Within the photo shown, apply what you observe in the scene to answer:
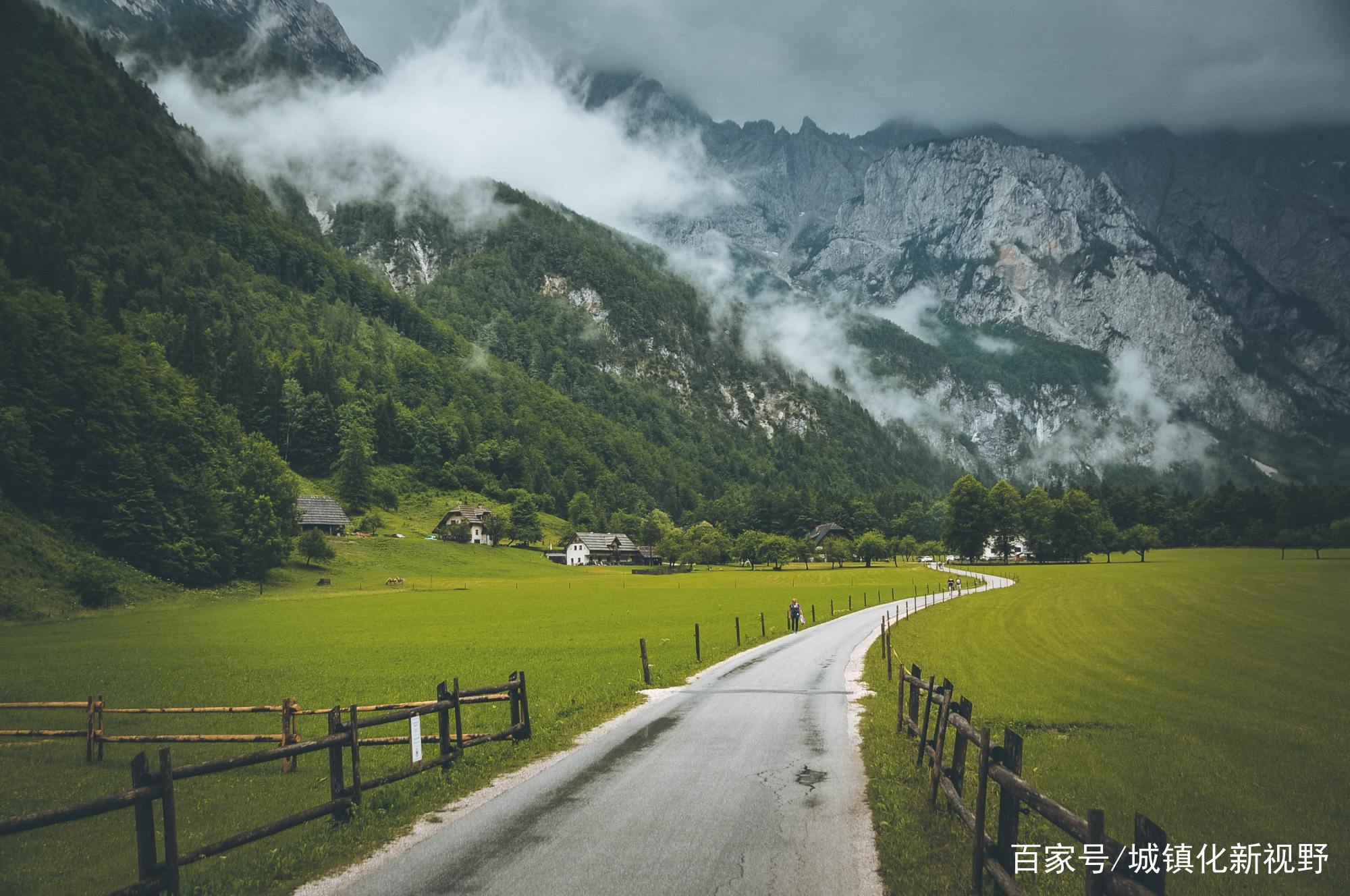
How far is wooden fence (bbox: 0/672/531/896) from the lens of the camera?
330 inches

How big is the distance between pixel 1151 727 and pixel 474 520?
14695 cm

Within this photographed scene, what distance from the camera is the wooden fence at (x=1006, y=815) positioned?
219 inches

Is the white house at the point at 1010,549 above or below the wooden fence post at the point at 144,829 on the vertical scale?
below

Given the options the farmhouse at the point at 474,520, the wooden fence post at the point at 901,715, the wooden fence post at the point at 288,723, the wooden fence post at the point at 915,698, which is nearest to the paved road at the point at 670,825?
the wooden fence post at the point at 901,715

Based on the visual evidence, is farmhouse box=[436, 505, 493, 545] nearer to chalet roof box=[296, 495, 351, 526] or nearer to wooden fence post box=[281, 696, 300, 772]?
chalet roof box=[296, 495, 351, 526]

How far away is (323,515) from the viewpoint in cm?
12888

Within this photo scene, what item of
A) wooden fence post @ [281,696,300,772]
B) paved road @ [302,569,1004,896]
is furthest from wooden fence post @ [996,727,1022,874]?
wooden fence post @ [281,696,300,772]

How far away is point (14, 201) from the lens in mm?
176875

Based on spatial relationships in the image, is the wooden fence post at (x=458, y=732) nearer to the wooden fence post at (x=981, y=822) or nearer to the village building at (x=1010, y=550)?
the wooden fence post at (x=981, y=822)

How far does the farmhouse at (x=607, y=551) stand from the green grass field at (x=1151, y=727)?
4921 inches

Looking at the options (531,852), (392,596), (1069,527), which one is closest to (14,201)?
(392,596)

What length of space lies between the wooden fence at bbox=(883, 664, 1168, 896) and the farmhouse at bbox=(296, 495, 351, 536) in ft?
427

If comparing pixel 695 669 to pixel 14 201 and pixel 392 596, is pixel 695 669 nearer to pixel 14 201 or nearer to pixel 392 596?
pixel 392 596

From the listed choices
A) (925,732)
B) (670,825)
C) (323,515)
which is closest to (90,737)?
(670,825)
